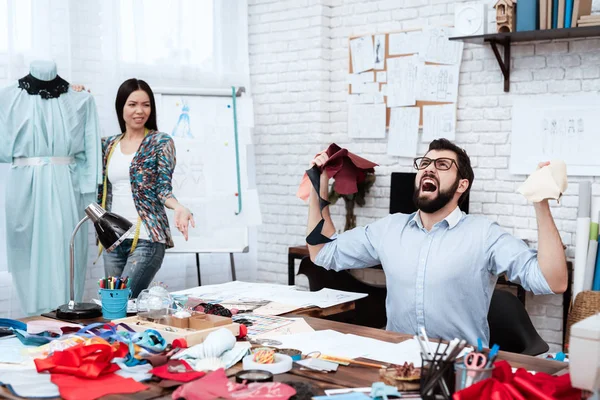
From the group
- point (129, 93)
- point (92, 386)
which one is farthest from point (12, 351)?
point (129, 93)

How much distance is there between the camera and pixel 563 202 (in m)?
4.51

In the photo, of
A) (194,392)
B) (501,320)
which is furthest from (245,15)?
(194,392)

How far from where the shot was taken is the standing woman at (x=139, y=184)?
3895 mm

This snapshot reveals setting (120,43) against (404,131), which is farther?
(404,131)

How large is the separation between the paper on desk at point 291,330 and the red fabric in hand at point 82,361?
1.69ft

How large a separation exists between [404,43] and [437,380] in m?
3.76

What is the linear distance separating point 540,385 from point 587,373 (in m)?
0.14

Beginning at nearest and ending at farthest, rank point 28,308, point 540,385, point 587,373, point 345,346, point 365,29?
point 587,373 → point 540,385 → point 345,346 → point 28,308 → point 365,29

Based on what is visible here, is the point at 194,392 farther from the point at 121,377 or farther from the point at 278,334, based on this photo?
the point at 278,334

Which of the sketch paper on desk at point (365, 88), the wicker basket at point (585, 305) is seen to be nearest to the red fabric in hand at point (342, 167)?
the wicker basket at point (585, 305)

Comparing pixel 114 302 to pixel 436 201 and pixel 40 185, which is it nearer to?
pixel 436 201

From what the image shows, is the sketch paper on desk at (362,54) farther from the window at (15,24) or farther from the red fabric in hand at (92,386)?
the red fabric in hand at (92,386)

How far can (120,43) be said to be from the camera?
200 inches

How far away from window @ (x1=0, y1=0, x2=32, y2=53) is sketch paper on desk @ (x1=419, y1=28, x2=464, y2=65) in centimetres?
248
